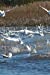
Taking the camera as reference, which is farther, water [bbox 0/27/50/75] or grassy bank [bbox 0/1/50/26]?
grassy bank [bbox 0/1/50/26]

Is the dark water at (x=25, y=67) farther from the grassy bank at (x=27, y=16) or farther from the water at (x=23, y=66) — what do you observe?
the grassy bank at (x=27, y=16)

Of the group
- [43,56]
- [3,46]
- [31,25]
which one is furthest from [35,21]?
[43,56]

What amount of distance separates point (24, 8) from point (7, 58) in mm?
21147

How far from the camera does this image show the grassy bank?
35344 millimetres

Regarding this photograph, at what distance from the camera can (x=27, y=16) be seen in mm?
36969

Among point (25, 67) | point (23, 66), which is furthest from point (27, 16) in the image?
point (25, 67)

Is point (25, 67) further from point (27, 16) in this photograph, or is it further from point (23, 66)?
point (27, 16)

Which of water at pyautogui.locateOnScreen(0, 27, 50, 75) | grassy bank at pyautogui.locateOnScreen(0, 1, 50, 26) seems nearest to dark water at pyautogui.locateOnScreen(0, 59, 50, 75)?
water at pyautogui.locateOnScreen(0, 27, 50, 75)

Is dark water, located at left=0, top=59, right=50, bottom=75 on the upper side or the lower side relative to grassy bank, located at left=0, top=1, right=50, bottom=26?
upper

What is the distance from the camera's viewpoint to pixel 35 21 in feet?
116

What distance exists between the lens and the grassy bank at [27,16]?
116 ft

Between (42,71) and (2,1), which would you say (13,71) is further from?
(2,1)

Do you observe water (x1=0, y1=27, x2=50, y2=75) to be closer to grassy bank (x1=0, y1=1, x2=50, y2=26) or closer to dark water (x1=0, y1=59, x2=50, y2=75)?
dark water (x1=0, y1=59, x2=50, y2=75)

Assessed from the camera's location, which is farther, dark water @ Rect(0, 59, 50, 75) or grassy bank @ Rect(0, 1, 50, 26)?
grassy bank @ Rect(0, 1, 50, 26)
